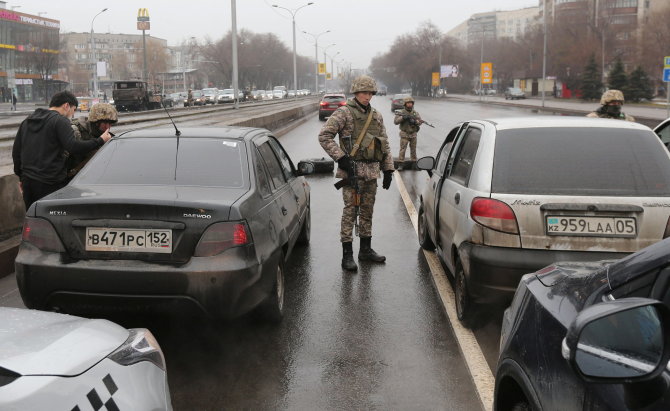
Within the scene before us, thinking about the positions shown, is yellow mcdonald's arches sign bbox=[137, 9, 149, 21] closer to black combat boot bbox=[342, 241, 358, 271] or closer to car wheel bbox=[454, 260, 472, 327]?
black combat boot bbox=[342, 241, 358, 271]

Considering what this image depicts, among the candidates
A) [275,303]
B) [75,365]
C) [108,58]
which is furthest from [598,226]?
[108,58]

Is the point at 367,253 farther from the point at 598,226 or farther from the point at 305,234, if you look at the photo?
the point at 598,226

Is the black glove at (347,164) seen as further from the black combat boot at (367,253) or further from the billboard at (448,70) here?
the billboard at (448,70)

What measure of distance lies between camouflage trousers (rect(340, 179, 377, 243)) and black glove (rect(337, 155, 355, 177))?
18cm

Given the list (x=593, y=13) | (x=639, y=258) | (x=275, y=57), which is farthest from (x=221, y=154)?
(x=275, y=57)

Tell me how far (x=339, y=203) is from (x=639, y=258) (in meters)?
8.91

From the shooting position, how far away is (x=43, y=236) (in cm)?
404

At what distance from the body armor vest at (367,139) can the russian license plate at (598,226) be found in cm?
257

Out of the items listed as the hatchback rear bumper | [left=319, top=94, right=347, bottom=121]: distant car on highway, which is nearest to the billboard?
[left=319, top=94, right=347, bottom=121]: distant car on highway

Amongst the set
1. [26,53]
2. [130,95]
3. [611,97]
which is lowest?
[611,97]

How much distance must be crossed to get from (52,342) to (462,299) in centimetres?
325

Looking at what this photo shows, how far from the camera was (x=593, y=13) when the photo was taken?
9150cm

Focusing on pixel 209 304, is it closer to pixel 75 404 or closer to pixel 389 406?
pixel 389 406

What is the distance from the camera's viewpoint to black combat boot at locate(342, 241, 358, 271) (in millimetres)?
6355
